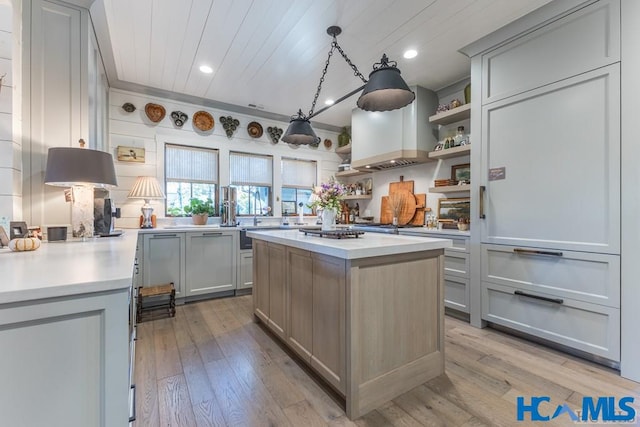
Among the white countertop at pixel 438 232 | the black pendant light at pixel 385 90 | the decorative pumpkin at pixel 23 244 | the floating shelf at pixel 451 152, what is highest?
the black pendant light at pixel 385 90

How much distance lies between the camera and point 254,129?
179 inches

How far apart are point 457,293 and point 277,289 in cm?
193

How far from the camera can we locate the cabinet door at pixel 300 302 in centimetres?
195

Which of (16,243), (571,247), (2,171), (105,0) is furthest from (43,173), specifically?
(571,247)

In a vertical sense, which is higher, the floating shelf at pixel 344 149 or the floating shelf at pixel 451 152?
the floating shelf at pixel 344 149

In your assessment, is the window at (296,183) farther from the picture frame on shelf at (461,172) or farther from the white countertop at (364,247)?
the white countertop at (364,247)

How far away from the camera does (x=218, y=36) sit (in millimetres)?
2594

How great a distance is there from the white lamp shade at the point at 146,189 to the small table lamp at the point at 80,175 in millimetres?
1421

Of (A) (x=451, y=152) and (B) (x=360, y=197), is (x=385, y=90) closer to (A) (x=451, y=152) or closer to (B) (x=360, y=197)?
(A) (x=451, y=152)

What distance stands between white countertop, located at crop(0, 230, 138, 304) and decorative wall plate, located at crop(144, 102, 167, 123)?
288 cm

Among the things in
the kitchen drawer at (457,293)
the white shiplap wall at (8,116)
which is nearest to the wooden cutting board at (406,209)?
the kitchen drawer at (457,293)

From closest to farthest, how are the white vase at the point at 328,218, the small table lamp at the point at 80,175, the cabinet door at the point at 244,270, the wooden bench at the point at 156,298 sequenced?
1. the small table lamp at the point at 80,175
2. the white vase at the point at 328,218
3. the wooden bench at the point at 156,298
4. the cabinet door at the point at 244,270

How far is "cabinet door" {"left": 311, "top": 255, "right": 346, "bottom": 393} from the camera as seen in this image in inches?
64.1

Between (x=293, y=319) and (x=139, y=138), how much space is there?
3.20m
